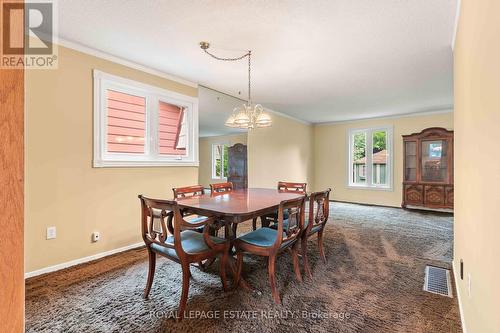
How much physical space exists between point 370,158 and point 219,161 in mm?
4489

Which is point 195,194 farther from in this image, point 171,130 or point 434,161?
point 434,161

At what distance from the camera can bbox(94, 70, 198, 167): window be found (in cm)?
293

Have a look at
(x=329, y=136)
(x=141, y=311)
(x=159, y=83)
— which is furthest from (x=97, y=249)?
(x=329, y=136)

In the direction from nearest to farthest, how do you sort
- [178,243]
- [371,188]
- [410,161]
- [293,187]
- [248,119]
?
[178,243] < [248,119] < [293,187] < [410,161] < [371,188]

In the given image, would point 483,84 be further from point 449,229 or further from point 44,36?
point 449,229

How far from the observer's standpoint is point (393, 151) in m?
6.29

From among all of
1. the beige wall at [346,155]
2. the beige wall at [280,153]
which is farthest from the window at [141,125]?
the beige wall at [346,155]

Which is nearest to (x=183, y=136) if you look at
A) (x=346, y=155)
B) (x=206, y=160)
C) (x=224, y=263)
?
→ (x=206, y=160)

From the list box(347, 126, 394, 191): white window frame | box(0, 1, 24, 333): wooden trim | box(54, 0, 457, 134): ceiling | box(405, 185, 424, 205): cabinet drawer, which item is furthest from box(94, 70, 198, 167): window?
box(405, 185, 424, 205): cabinet drawer

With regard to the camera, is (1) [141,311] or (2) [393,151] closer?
(1) [141,311]

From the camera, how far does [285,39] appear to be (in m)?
2.55

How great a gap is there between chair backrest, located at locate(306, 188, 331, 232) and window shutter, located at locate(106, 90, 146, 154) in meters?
2.37

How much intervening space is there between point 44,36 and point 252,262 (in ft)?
10.5

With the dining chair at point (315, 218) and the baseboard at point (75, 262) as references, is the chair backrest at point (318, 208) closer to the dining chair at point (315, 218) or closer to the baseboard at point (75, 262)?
the dining chair at point (315, 218)
